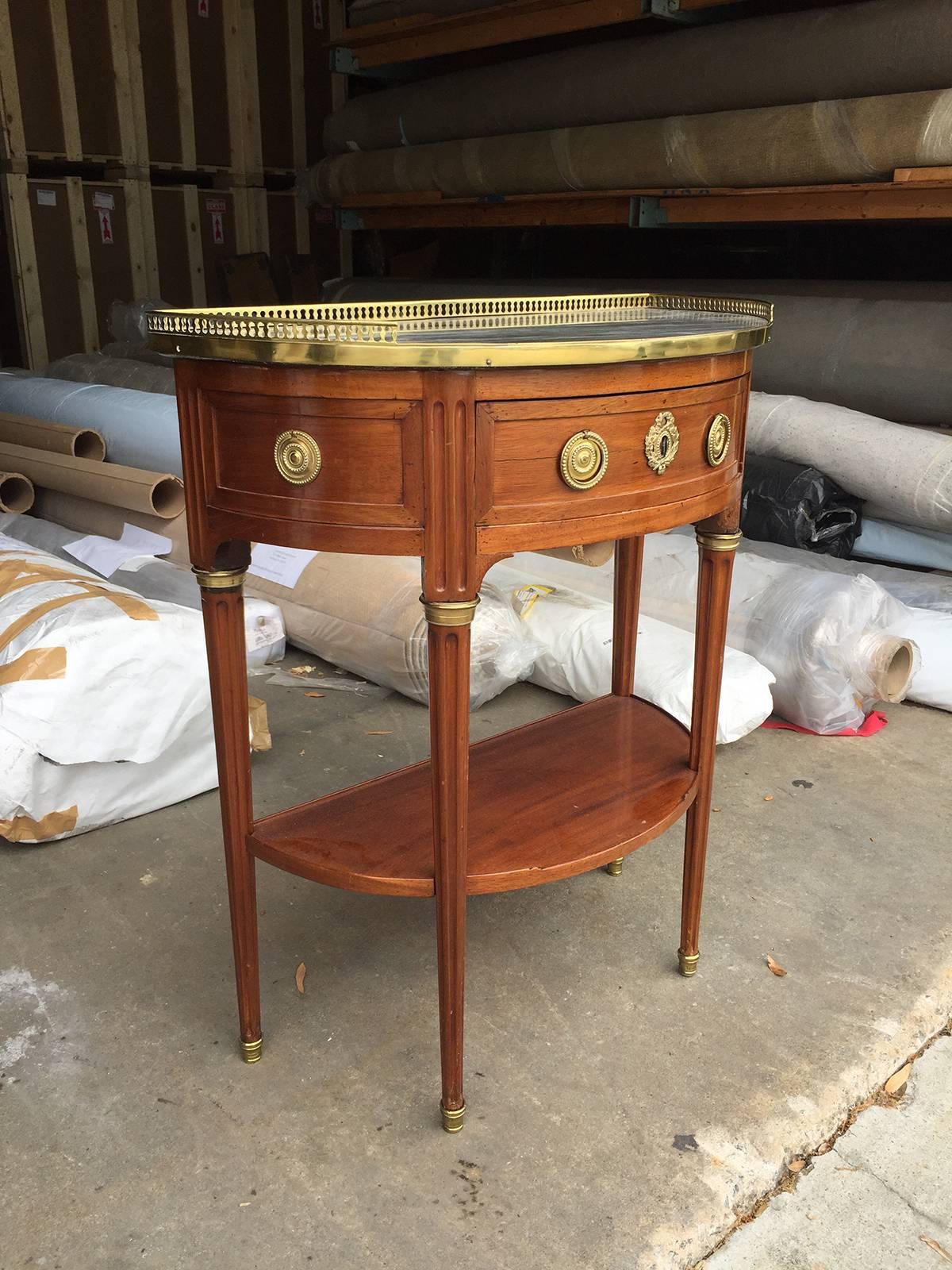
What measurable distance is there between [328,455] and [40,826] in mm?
1239

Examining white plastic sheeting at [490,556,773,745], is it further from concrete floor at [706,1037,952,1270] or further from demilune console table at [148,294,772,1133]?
concrete floor at [706,1037,952,1270]

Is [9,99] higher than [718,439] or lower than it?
higher

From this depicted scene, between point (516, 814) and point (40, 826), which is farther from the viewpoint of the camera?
point (40, 826)

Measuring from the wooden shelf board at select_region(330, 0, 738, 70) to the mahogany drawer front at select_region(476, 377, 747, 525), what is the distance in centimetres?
293

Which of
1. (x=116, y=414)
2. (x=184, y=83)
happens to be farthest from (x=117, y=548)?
(x=184, y=83)

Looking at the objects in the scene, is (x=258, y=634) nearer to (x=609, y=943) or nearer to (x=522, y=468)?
(x=609, y=943)

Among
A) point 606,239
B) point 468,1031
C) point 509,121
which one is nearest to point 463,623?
point 468,1031

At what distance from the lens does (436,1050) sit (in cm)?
153

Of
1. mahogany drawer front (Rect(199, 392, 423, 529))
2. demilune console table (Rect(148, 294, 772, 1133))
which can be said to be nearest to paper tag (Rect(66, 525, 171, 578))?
demilune console table (Rect(148, 294, 772, 1133))

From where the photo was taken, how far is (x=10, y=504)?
350 centimetres

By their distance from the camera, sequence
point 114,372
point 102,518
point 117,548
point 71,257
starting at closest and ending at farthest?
1. point 117,548
2. point 102,518
3. point 114,372
4. point 71,257

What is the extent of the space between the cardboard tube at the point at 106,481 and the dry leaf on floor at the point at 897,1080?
2.39 meters

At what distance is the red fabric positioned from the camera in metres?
2.52

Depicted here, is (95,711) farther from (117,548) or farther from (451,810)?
(117,548)
